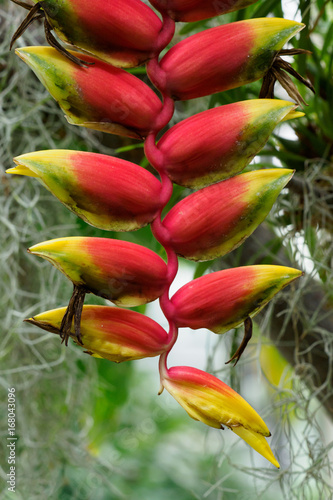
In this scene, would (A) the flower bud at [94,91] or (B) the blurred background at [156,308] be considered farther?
(B) the blurred background at [156,308]

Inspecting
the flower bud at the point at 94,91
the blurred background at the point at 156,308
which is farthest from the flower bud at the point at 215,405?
the blurred background at the point at 156,308

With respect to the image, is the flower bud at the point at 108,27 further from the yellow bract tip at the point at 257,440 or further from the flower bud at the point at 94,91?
the yellow bract tip at the point at 257,440

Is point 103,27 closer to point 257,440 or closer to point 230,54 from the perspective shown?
point 230,54

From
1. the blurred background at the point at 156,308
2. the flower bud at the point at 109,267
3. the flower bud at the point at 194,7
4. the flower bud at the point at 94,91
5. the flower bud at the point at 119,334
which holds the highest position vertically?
the flower bud at the point at 194,7

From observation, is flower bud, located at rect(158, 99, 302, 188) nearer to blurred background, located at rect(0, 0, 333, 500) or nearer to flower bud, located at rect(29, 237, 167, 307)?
flower bud, located at rect(29, 237, 167, 307)

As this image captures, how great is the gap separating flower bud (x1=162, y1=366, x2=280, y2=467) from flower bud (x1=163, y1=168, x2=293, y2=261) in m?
0.05

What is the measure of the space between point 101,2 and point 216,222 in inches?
4.3

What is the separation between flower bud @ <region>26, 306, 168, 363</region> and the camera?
0.81 feet

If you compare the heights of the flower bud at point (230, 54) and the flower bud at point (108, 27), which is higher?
the flower bud at point (108, 27)

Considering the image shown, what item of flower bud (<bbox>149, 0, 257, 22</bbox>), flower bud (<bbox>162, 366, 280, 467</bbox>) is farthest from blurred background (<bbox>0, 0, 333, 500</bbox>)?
flower bud (<bbox>162, 366, 280, 467</bbox>)

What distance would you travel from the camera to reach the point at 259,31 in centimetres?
26

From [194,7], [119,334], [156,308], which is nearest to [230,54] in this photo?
[194,7]

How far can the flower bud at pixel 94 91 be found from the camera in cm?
25

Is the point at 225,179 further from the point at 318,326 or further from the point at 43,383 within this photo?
the point at 43,383
